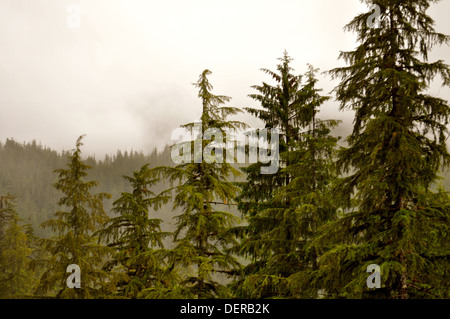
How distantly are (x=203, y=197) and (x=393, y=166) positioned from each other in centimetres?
574

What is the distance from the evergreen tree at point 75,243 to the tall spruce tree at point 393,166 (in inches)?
366

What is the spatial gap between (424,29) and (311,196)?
205 inches

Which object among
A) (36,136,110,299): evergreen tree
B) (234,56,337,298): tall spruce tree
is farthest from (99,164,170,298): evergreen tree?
(234,56,337,298): tall spruce tree

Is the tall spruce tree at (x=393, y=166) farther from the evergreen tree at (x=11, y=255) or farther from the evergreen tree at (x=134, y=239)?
the evergreen tree at (x=11, y=255)

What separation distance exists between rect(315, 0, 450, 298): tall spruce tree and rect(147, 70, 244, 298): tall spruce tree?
394cm

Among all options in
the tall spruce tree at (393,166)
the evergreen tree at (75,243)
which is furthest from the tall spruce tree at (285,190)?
the evergreen tree at (75,243)

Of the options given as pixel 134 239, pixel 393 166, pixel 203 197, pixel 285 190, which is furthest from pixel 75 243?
pixel 393 166

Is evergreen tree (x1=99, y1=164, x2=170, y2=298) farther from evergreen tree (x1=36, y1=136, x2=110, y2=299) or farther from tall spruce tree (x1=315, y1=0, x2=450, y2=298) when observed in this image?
tall spruce tree (x1=315, y1=0, x2=450, y2=298)

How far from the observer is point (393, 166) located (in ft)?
20.6

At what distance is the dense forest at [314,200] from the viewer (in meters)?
6.18

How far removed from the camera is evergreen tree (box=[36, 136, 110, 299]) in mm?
11062

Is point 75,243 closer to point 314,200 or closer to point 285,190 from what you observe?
point 285,190
